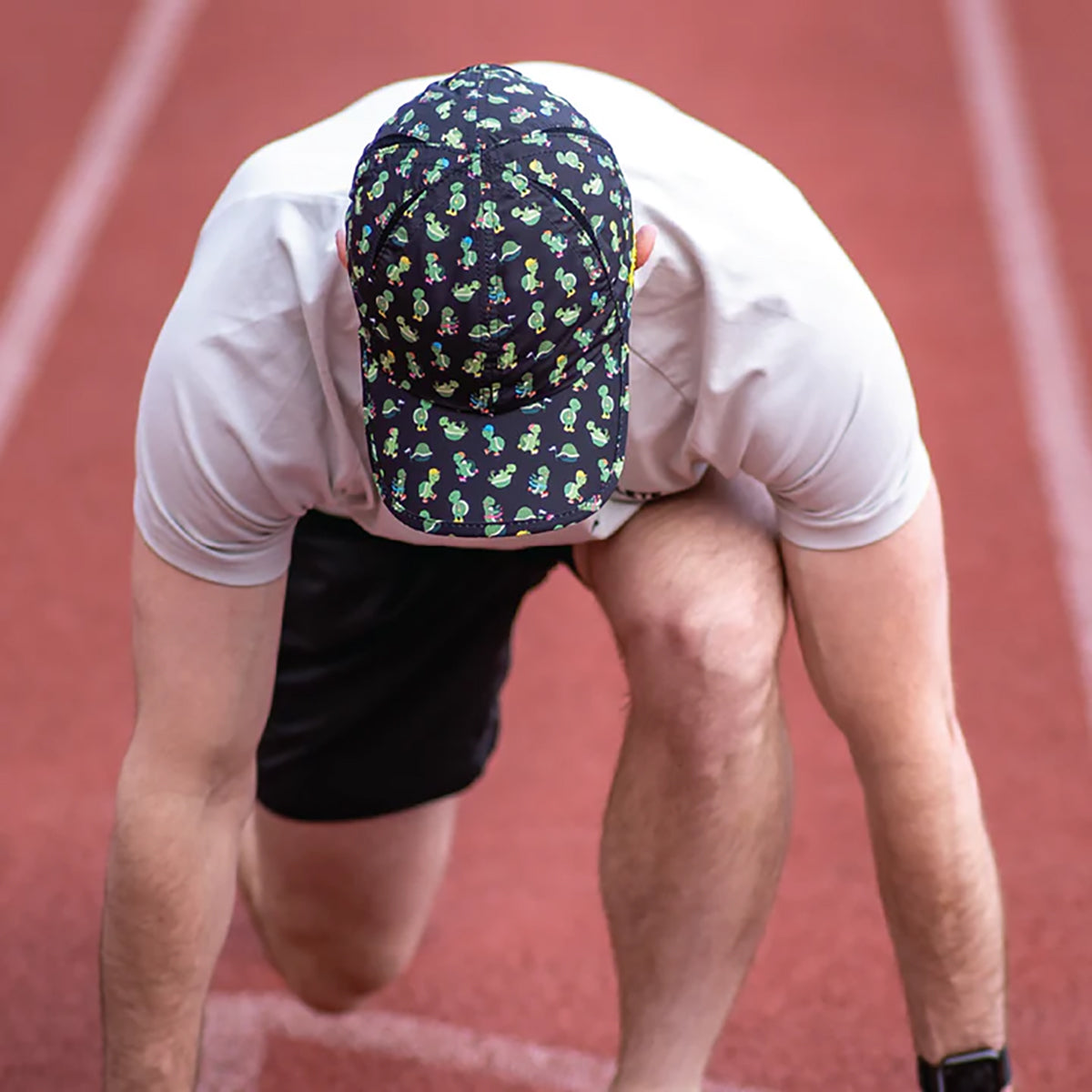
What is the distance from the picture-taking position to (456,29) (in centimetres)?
627

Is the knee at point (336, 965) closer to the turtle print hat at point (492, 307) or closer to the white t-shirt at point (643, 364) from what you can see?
the white t-shirt at point (643, 364)

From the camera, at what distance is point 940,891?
210cm

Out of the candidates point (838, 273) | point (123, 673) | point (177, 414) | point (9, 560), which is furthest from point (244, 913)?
point (838, 273)

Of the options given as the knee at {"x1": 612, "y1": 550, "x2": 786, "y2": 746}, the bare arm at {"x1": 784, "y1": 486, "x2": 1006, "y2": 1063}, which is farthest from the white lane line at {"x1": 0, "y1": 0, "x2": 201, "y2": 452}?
the bare arm at {"x1": 784, "y1": 486, "x2": 1006, "y2": 1063}

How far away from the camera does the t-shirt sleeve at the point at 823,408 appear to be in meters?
1.89

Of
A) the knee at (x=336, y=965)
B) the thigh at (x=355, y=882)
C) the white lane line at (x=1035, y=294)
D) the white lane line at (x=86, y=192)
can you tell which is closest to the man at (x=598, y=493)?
the thigh at (x=355, y=882)

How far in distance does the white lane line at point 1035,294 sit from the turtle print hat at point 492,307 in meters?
1.82

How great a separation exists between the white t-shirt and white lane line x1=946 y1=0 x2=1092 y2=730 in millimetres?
1568

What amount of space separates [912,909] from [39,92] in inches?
180

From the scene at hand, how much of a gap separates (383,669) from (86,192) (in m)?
3.12

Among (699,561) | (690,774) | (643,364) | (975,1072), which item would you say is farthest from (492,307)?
(975,1072)

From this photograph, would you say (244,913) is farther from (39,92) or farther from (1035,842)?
(39,92)

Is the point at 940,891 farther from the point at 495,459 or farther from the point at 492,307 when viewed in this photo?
the point at 492,307

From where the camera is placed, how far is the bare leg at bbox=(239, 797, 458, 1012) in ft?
9.10
